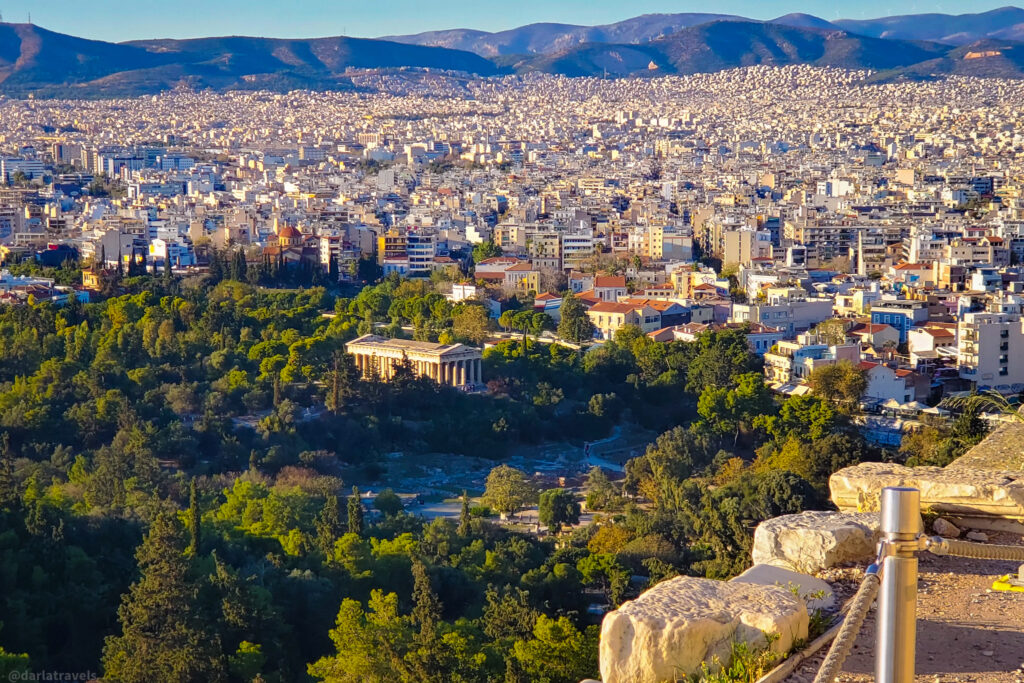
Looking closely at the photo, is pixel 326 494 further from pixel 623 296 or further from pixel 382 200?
pixel 382 200

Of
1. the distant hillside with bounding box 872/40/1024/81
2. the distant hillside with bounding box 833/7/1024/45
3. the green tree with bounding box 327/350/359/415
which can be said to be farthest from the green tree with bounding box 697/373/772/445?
the distant hillside with bounding box 833/7/1024/45

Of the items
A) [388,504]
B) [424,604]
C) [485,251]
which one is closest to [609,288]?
[485,251]

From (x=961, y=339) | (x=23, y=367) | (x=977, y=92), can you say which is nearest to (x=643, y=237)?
(x=961, y=339)

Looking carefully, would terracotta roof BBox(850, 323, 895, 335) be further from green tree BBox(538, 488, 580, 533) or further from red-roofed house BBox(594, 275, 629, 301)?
green tree BBox(538, 488, 580, 533)

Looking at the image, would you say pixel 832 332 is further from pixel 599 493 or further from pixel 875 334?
pixel 599 493

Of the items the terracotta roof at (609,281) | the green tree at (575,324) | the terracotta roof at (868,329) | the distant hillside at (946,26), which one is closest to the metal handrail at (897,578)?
the terracotta roof at (868,329)
